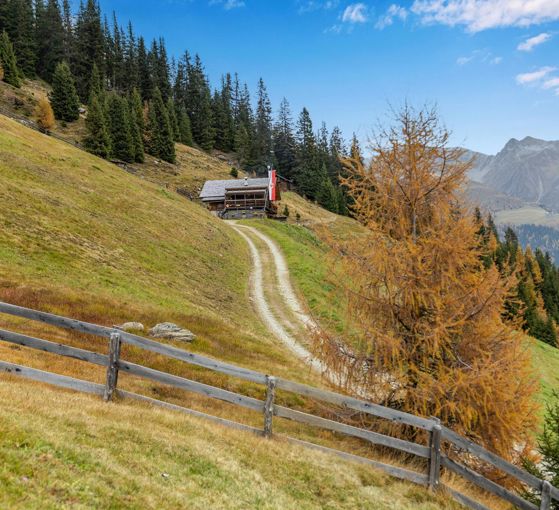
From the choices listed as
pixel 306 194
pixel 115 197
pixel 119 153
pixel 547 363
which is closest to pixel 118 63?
pixel 119 153

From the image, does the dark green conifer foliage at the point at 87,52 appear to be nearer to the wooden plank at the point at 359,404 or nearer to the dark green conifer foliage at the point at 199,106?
the dark green conifer foliage at the point at 199,106

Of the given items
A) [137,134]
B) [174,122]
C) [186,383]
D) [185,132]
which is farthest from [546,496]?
[185,132]

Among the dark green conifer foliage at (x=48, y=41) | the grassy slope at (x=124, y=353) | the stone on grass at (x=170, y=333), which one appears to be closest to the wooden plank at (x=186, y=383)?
the grassy slope at (x=124, y=353)

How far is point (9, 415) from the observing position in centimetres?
656

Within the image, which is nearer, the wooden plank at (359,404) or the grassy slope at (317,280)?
the wooden plank at (359,404)

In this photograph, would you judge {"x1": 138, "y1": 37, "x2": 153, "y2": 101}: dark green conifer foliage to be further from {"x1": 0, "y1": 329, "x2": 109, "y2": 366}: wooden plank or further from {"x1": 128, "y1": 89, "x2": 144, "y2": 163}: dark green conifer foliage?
{"x1": 0, "y1": 329, "x2": 109, "y2": 366}: wooden plank

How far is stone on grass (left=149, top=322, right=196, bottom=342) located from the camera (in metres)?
16.8

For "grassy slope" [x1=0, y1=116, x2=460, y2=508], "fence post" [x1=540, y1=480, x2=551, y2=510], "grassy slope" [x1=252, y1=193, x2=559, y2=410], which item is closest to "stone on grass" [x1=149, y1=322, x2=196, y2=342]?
"grassy slope" [x1=0, y1=116, x2=460, y2=508]

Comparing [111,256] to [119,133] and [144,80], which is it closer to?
[119,133]

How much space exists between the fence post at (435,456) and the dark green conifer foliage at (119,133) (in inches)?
2968

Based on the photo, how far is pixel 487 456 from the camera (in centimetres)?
880

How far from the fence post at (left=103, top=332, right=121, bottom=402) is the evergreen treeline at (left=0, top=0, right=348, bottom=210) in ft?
218

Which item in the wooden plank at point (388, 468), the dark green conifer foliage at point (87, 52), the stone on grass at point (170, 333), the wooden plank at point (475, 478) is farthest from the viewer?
the dark green conifer foliage at point (87, 52)

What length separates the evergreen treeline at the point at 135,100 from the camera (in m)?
77.7
